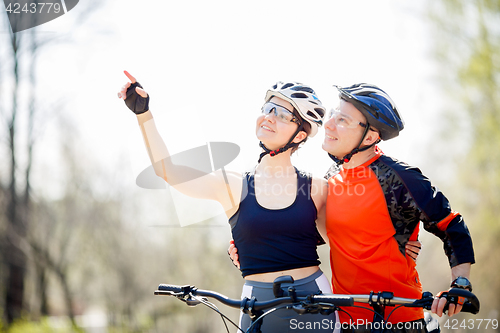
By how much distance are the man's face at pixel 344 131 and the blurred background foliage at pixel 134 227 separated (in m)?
10.4

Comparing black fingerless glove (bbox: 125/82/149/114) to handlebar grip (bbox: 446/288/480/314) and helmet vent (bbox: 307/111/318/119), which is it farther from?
handlebar grip (bbox: 446/288/480/314)

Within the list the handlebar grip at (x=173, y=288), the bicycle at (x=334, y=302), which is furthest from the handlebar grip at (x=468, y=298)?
the handlebar grip at (x=173, y=288)

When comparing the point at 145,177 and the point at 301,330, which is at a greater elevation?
the point at 145,177

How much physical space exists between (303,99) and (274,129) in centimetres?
33

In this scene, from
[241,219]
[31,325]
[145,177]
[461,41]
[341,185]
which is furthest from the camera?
[461,41]

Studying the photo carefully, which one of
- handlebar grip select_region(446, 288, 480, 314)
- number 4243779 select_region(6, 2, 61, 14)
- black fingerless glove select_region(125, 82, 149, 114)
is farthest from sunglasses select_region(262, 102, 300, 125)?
number 4243779 select_region(6, 2, 61, 14)

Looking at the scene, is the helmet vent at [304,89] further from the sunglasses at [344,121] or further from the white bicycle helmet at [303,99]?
the sunglasses at [344,121]

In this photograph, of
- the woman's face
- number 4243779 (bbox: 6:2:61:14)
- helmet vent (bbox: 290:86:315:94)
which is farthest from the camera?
number 4243779 (bbox: 6:2:61:14)

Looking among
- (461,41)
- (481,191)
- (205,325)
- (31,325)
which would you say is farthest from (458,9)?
(31,325)

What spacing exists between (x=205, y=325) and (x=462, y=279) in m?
14.3

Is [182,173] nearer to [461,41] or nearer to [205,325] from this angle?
[461,41]

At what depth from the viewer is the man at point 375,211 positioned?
104 inches

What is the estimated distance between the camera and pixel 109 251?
48.0ft

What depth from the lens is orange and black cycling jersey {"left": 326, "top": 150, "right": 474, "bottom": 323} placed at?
8.80 feet
